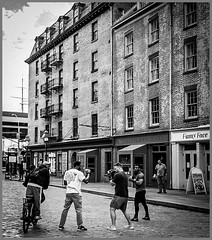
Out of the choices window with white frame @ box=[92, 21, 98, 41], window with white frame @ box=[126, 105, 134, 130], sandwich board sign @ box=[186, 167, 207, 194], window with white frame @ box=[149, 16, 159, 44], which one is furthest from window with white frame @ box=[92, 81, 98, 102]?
sandwich board sign @ box=[186, 167, 207, 194]

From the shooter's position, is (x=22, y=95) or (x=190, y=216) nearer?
(x=190, y=216)

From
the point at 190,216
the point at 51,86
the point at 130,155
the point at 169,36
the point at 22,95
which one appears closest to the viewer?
the point at 190,216

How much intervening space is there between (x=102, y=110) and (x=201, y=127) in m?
12.6

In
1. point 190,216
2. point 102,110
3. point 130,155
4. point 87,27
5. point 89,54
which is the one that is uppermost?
point 87,27

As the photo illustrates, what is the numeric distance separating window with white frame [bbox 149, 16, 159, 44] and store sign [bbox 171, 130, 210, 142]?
22.5 feet

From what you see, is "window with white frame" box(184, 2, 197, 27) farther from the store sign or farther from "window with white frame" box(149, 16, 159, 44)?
the store sign

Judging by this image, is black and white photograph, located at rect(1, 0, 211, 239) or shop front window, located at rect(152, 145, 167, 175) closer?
black and white photograph, located at rect(1, 0, 211, 239)

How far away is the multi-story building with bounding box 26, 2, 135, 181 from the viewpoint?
32719 millimetres

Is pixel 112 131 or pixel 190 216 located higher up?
pixel 112 131

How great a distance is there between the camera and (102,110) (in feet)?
108

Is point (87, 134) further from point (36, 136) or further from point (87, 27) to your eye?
point (36, 136)

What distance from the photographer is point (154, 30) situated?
26672mm

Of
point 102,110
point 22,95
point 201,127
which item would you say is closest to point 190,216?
point 201,127

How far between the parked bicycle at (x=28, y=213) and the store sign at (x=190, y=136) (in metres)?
13.3
